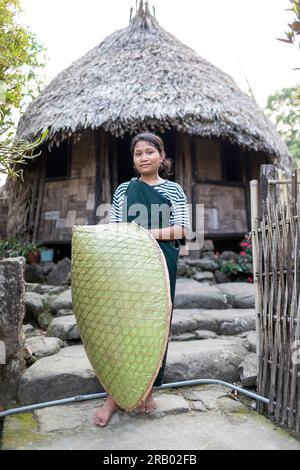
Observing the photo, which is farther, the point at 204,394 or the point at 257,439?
the point at 204,394

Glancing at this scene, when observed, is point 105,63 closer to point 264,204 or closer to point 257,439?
Result: point 264,204

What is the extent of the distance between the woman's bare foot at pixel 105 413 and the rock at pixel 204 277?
12.6 ft

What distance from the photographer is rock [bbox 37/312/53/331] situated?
361cm

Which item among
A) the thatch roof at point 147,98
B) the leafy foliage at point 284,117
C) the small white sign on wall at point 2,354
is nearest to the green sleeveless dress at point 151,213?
the small white sign on wall at point 2,354

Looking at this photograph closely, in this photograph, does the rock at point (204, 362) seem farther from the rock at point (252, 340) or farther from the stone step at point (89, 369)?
the rock at point (252, 340)

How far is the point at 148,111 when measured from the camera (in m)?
5.60

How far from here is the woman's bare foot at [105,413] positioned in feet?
5.99

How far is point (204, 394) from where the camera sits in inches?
87.5

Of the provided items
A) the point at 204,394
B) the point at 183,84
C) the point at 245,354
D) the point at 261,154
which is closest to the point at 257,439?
the point at 204,394

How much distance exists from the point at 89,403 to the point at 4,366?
20.8 inches

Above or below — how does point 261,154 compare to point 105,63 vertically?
below

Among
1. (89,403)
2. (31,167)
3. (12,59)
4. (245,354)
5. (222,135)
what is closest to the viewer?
(89,403)

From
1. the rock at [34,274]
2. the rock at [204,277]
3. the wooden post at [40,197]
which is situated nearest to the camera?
the rock at [204,277]

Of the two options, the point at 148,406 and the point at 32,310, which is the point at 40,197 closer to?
the point at 32,310
